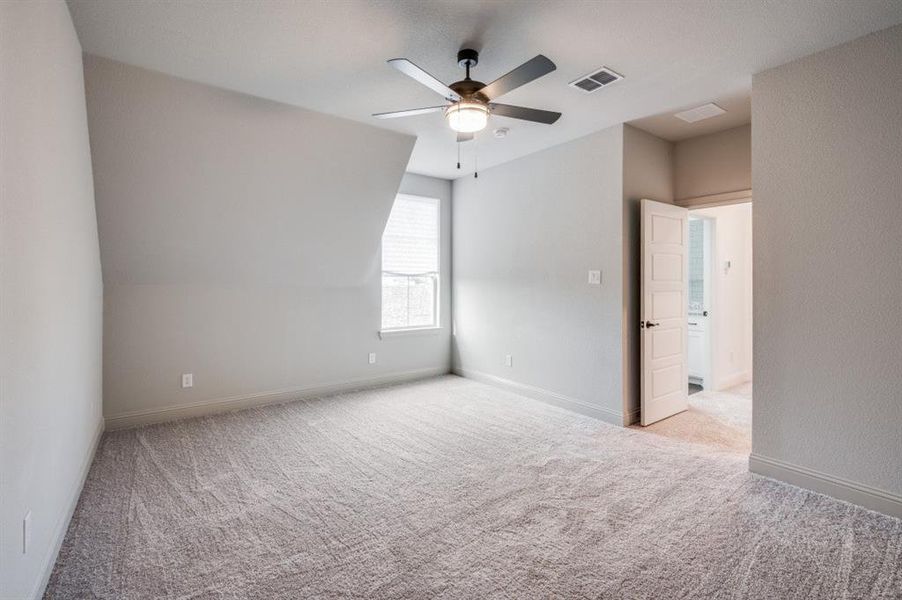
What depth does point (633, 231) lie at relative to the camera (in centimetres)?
396

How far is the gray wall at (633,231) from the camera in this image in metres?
3.88

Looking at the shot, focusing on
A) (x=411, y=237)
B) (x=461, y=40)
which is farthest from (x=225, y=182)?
(x=411, y=237)

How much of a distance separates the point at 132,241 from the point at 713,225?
597 centimetres

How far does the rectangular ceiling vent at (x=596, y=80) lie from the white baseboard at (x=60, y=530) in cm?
383

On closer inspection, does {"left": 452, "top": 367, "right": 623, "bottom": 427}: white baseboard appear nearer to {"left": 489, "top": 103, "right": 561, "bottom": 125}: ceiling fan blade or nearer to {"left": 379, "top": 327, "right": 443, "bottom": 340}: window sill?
{"left": 379, "top": 327, "right": 443, "bottom": 340}: window sill

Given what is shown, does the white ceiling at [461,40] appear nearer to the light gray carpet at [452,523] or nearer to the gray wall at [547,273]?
the gray wall at [547,273]

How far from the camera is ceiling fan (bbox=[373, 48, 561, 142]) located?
2105mm

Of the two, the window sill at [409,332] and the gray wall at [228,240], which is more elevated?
the gray wall at [228,240]

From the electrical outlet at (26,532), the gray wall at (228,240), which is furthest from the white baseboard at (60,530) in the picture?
the gray wall at (228,240)

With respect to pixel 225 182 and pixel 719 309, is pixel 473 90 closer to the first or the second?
pixel 225 182

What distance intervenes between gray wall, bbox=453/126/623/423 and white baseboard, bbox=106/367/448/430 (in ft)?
3.28

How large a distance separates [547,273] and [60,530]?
4038mm

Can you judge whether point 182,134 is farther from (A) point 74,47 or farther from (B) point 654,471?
(B) point 654,471

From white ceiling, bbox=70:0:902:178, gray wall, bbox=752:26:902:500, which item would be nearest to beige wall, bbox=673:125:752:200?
white ceiling, bbox=70:0:902:178
